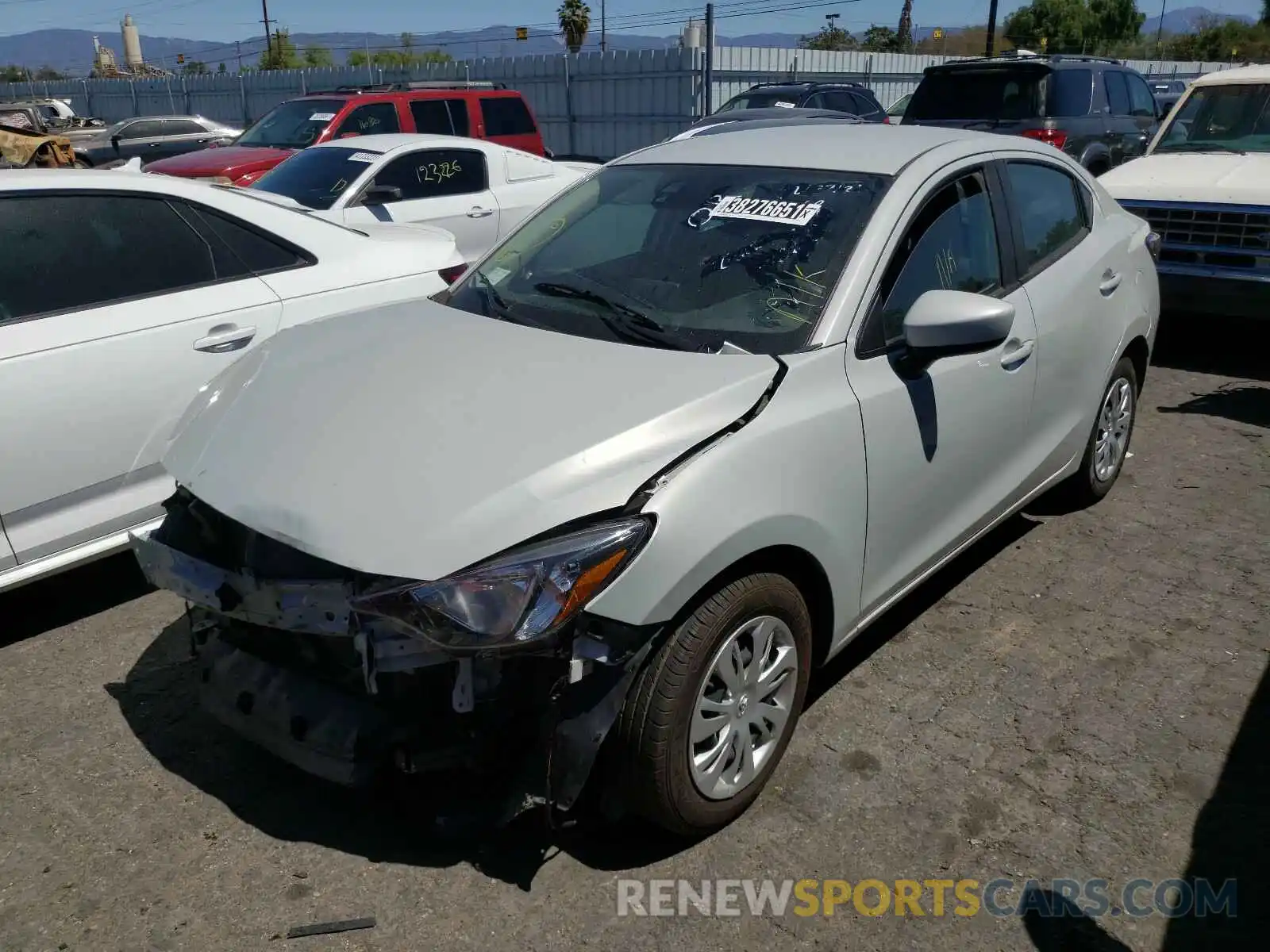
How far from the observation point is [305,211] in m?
4.98

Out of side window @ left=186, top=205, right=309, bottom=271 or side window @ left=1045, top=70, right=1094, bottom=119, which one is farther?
side window @ left=1045, top=70, right=1094, bottom=119

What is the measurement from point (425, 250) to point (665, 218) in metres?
1.99

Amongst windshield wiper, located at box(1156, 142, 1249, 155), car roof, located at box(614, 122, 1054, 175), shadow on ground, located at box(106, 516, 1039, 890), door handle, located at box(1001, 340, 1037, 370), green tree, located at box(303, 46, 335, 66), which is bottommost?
shadow on ground, located at box(106, 516, 1039, 890)

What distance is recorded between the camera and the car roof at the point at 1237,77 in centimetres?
831

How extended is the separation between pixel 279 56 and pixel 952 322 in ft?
225

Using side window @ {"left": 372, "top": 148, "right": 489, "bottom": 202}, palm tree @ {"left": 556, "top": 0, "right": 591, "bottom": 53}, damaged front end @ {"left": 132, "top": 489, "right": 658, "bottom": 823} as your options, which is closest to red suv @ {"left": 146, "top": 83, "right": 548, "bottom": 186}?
side window @ {"left": 372, "top": 148, "right": 489, "bottom": 202}

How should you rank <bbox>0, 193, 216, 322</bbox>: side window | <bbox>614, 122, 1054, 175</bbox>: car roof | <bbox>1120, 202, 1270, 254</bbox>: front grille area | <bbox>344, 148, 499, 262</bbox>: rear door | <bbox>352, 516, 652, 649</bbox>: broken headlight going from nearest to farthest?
<bbox>352, 516, 652, 649</bbox>: broken headlight → <bbox>614, 122, 1054, 175</bbox>: car roof → <bbox>0, 193, 216, 322</bbox>: side window → <bbox>1120, 202, 1270, 254</bbox>: front grille area → <bbox>344, 148, 499, 262</bbox>: rear door

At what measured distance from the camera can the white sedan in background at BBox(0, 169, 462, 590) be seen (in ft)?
12.2

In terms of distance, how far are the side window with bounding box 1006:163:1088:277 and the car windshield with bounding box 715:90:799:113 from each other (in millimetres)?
12595

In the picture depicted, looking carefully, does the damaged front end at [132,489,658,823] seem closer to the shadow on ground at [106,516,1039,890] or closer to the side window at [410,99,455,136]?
the shadow on ground at [106,516,1039,890]

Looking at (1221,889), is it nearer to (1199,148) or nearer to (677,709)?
(677,709)

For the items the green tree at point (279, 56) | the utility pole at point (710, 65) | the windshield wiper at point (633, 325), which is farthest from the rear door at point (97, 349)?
the green tree at point (279, 56)

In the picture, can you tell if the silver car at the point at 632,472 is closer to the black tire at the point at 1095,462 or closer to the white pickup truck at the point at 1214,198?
the black tire at the point at 1095,462

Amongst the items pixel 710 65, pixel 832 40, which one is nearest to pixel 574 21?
pixel 832 40
